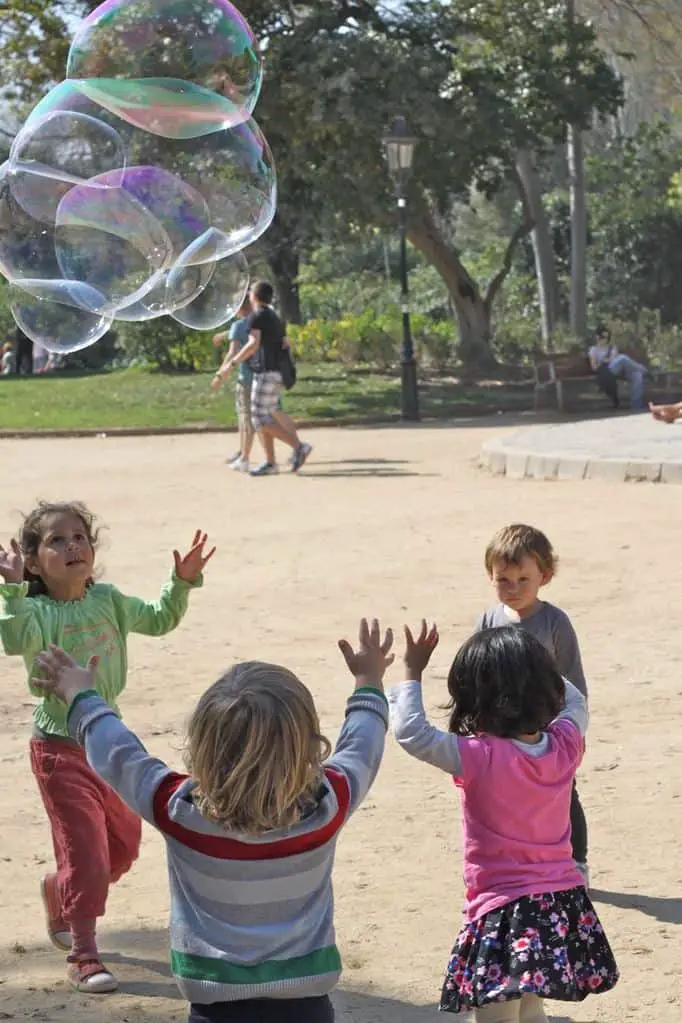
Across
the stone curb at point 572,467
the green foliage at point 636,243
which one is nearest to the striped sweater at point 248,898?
the stone curb at point 572,467

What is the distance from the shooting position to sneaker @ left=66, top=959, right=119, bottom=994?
4504 millimetres

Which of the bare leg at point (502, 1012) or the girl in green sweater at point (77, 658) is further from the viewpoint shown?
the girl in green sweater at point (77, 658)

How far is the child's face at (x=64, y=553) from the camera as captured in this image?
4672 millimetres

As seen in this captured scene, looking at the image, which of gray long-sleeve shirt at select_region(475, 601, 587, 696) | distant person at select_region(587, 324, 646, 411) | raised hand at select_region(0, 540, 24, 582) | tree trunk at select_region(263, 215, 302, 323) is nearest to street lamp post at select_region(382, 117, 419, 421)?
distant person at select_region(587, 324, 646, 411)

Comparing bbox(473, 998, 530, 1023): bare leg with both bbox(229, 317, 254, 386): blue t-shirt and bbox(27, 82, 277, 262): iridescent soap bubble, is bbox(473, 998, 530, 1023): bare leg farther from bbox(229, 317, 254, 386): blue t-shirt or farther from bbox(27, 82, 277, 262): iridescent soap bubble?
bbox(229, 317, 254, 386): blue t-shirt

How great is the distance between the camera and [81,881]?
459 cm

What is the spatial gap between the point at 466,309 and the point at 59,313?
2444 cm

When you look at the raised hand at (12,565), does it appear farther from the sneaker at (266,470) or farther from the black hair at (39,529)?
the sneaker at (266,470)

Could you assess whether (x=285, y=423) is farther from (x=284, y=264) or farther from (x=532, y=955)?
(x=284, y=264)

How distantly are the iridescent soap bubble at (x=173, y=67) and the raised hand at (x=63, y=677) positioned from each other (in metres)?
4.46

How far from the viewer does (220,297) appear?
9.09m

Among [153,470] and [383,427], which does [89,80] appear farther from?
[383,427]

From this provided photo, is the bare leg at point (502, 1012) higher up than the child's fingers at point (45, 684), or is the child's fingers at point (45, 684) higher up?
Answer: the child's fingers at point (45, 684)

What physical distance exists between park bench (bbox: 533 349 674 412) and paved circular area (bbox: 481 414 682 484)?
7.20 metres
